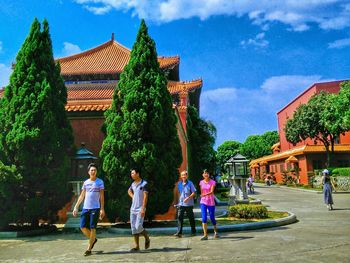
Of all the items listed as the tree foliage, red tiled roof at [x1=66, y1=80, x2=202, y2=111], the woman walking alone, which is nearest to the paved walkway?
the woman walking alone

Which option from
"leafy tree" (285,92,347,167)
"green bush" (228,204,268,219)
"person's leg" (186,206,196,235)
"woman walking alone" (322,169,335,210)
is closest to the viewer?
"person's leg" (186,206,196,235)

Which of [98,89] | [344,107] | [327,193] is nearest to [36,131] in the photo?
[327,193]

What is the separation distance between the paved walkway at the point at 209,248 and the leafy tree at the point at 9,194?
0.85 m

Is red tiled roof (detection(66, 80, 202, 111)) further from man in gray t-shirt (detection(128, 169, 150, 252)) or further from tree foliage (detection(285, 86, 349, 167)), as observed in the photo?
man in gray t-shirt (detection(128, 169, 150, 252))

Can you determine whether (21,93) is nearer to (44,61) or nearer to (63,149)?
(44,61)

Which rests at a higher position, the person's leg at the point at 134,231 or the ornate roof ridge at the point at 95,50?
the ornate roof ridge at the point at 95,50

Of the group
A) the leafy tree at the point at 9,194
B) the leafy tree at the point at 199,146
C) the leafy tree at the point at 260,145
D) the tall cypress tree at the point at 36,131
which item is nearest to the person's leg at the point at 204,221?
the tall cypress tree at the point at 36,131

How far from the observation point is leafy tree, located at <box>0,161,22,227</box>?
8906 millimetres

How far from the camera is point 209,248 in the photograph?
22.1ft

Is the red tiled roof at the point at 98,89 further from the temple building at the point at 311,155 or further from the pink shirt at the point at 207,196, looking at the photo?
the temple building at the point at 311,155

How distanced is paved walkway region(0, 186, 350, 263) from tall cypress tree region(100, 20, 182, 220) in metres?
1.45

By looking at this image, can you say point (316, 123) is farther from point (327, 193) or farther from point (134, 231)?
point (134, 231)

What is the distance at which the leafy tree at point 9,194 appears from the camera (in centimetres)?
891

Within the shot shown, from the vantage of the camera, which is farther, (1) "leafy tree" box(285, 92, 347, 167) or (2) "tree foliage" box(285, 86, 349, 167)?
(1) "leafy tree" box(285, 92, 347, 167)
